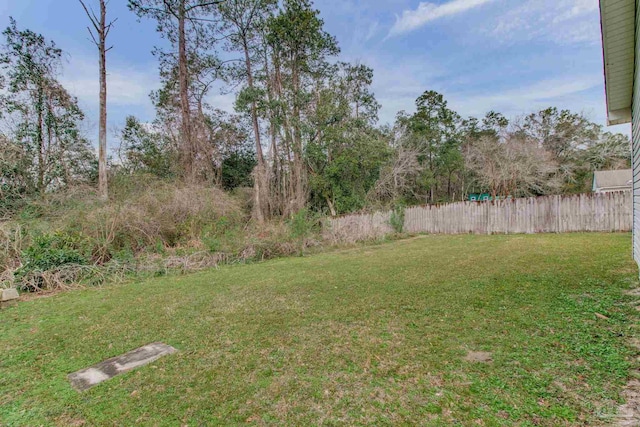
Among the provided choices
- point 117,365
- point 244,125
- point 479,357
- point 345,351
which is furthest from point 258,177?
point 479,357

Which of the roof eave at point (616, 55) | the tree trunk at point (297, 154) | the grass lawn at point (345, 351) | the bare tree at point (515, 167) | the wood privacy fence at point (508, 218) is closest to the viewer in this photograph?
the grass lawn at point (345, 351)

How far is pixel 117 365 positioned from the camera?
2367 mm

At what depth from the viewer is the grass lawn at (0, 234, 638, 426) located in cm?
168

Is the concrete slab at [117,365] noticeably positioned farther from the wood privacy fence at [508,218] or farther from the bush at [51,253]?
the wood privacy fence at [508,218]

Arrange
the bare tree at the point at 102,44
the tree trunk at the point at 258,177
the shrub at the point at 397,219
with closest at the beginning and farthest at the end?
the bare tree at the point at 102,44
the shrub at the point at 397,219
the tree trunk at the point at 258,177

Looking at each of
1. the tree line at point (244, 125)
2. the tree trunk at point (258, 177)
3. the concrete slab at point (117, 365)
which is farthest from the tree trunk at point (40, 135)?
the concrete slab at point (117, 365)

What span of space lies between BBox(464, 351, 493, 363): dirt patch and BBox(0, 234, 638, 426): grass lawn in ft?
0.19

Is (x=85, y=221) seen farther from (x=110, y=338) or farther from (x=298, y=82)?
(x=298, y=82)

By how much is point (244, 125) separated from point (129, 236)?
10.7 meters

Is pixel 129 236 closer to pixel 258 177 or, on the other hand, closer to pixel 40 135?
pixel 258 177

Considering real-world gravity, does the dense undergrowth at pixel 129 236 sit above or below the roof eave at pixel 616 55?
below

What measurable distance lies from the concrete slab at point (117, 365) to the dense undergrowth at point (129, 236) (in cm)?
390

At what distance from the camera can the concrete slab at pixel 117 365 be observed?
7.02 ft

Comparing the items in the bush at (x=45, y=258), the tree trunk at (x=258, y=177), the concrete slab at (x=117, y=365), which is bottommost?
the concrete slab at (x=117, y=365)
